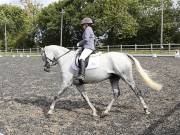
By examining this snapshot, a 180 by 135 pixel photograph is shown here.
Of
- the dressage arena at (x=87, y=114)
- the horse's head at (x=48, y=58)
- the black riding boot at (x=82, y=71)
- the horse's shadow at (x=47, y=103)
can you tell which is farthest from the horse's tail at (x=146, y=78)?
the horse's head at (x=48, y=58)

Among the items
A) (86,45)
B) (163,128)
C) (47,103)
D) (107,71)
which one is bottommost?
(47,103)

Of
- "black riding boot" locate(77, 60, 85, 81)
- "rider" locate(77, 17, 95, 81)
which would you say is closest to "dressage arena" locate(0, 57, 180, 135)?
"black riding boot" locate(77, 60, 85, 81)

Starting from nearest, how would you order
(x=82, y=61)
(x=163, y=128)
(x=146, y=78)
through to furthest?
(x=163, y=128), (x=82, y=61), (x=146, y=78)

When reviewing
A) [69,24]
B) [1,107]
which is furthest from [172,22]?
[1,107]

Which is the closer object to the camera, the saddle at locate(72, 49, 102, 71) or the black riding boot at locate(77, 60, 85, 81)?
the black riding boot at locate(77, 60, 85, 81)

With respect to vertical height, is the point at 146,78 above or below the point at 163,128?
above

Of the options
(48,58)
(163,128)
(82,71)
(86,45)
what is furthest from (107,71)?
(163,128)

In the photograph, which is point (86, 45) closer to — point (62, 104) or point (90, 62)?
point (90, 62)

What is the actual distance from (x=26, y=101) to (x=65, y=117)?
294cm

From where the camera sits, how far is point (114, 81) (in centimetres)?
1072

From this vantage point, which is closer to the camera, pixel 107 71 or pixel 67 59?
pixel 107 71

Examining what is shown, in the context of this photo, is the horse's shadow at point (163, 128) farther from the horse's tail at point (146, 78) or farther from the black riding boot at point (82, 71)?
the black riding boot at point (82, 71)

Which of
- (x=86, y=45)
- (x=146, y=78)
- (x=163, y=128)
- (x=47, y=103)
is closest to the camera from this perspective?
(x=163, y=128)

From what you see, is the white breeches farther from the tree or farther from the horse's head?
the tree
